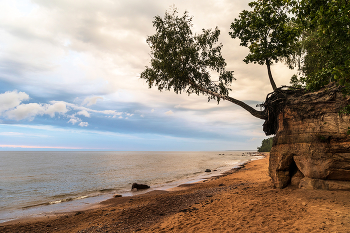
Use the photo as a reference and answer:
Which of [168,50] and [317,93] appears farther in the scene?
[168,50]

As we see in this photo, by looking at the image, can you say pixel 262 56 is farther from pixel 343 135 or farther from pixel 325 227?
pixel 325 227

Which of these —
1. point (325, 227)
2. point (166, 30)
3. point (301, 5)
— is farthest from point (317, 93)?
point (166, 30)

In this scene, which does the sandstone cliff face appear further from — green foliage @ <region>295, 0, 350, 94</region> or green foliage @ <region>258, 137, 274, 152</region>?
green foliage @ <region>258, 137, 274, 152</region>

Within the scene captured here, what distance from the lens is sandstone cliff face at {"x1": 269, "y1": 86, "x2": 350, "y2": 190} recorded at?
362 inches

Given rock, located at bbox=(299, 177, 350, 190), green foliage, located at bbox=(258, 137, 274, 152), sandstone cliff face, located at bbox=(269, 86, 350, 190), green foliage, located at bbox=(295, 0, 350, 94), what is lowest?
green foliage, located at bbox=(258, 137, 274, 152)

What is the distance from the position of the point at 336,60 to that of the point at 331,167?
5.38 meters

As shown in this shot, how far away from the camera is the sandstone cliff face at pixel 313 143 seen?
9195mm

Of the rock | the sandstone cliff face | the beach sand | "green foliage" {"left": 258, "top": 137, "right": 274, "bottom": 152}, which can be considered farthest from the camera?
"green foliage" {"left": 258, "top": 137, "right": 274, "bottom": 152}

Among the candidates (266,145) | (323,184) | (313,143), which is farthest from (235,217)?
(266,145)

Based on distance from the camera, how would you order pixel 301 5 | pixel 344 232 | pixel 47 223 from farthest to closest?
1. pixel 47 223
2. pixel 301 5
3. pixel 344 232

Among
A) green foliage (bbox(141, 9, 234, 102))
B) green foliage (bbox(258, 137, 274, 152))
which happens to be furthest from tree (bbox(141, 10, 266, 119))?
green foliage (bbox(258, 137, 274, 152))

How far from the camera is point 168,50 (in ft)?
52.8

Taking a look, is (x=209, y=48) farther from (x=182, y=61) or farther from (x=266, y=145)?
(x=266, y=145)

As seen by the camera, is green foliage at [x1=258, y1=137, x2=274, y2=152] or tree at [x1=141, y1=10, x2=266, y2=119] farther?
green foliage at [x1=258, y1=137, x2=274, y2=152]
